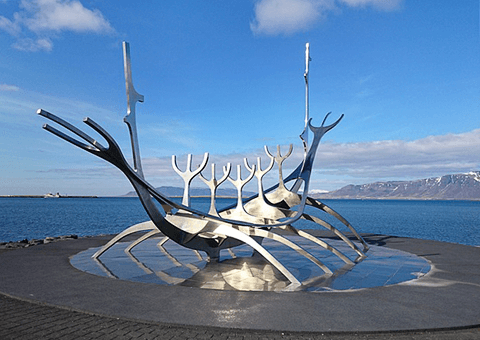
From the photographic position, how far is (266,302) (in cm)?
824

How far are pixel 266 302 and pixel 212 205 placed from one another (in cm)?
548

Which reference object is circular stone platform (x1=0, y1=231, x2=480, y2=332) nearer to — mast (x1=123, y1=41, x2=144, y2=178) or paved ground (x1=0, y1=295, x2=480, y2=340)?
paved ground (x1=0, y1=295, x2=480, y2=340)

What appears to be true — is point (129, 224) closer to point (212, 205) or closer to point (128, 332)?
point (212, 205)

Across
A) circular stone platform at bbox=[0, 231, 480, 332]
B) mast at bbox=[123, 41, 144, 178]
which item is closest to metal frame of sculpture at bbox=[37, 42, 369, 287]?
mast at bbox=[123, 41, 144, 178]

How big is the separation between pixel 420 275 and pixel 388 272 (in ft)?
2.90

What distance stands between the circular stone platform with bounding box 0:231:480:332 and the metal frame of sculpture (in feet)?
6.51

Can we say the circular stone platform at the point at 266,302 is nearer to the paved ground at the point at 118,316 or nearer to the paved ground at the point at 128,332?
the paved ground at the point at 118,316

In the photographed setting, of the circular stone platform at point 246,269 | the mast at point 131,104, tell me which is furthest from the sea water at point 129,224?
the mast at point 131,104

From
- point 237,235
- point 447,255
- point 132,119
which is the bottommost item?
point 447,255

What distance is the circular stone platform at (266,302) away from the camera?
6984 mm

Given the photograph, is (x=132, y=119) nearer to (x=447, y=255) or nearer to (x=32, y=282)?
(x=32, y=282)

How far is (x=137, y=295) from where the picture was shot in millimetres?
8672

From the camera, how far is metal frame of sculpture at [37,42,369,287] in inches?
367

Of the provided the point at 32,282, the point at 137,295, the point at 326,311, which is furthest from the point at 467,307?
the point at 32,282
